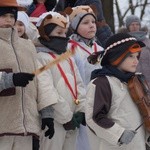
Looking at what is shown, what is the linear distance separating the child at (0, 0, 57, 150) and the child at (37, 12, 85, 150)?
50 centimetres

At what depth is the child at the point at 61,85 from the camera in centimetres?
520

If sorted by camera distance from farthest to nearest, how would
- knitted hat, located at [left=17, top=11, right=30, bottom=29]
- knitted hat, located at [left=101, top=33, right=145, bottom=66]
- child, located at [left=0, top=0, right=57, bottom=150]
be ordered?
knitted hat, located at [left=17, top=11, right=30, bottom=29]
knitted hat, located at [left=101, top=33, right=145, bottom=66]
child, located at [left=0, top=0, right=57, bottom=150]

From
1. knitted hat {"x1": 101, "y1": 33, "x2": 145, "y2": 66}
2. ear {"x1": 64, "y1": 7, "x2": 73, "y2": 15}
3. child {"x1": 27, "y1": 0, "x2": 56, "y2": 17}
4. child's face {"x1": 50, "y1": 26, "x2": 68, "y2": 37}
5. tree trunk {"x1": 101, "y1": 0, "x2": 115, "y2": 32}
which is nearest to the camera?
knitted hat {"x1": 101, "y1": 33, "x2": 145, "y2": 66}

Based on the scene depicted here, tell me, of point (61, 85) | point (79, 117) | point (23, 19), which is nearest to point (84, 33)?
point (23, 19)

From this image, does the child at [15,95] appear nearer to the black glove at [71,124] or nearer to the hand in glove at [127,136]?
the black glove at [71,124]

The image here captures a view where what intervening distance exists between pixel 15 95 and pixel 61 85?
0.87 m

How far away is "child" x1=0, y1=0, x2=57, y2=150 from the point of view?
14.6 feet

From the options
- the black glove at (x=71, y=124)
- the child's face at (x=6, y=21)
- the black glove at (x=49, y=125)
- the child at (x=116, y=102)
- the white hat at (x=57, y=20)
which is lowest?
the black glove at (x=71, y=124)

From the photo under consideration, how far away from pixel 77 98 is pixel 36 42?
0.73m

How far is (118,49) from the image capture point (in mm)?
4680

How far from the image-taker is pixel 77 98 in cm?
539

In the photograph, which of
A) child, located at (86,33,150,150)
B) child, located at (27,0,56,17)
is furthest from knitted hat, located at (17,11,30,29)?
child, located at (86,33,150,150)

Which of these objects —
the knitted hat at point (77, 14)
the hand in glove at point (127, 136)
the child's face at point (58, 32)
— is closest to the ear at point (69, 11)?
the knitted hat at point (77, 14)

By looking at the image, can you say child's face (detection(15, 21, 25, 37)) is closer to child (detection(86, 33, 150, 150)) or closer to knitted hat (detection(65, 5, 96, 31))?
knitted hat (detection(65, 5, 96, 31))
